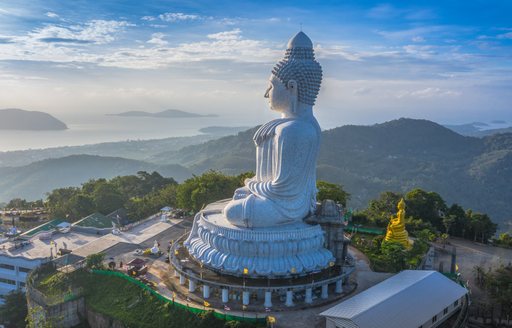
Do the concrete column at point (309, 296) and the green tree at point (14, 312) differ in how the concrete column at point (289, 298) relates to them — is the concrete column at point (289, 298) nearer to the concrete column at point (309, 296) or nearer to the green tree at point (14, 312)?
the concrete column at point (309, 296)

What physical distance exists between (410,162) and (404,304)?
114179 millimetres

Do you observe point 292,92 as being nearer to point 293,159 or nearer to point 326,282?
point 293,159

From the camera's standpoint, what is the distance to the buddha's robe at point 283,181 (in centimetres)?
2359

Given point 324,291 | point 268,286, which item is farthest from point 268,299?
point 324,291

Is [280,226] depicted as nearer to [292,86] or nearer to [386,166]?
[292,86]

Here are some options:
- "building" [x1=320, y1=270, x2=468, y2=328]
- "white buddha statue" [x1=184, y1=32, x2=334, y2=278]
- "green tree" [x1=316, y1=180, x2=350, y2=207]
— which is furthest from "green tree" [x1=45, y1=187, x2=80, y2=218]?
"building" [x1=320, y1=270, x2=468, y2=328]

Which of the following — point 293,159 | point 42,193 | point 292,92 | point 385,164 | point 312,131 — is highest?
point 292,92

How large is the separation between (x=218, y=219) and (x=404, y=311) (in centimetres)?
1091

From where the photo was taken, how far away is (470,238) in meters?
37.7

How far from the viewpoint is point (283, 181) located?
24.2 metres

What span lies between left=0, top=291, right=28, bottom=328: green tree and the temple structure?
11.0 m

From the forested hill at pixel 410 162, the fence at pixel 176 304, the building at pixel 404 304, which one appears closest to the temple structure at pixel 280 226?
the fence at pixel 176 304

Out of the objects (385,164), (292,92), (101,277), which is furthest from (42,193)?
(292,92)

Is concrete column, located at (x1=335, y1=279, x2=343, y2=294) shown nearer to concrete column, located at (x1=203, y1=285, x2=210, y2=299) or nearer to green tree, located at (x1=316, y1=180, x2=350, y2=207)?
concrete column, located at (x1=203, y1=285, x2=210, y2=299)
